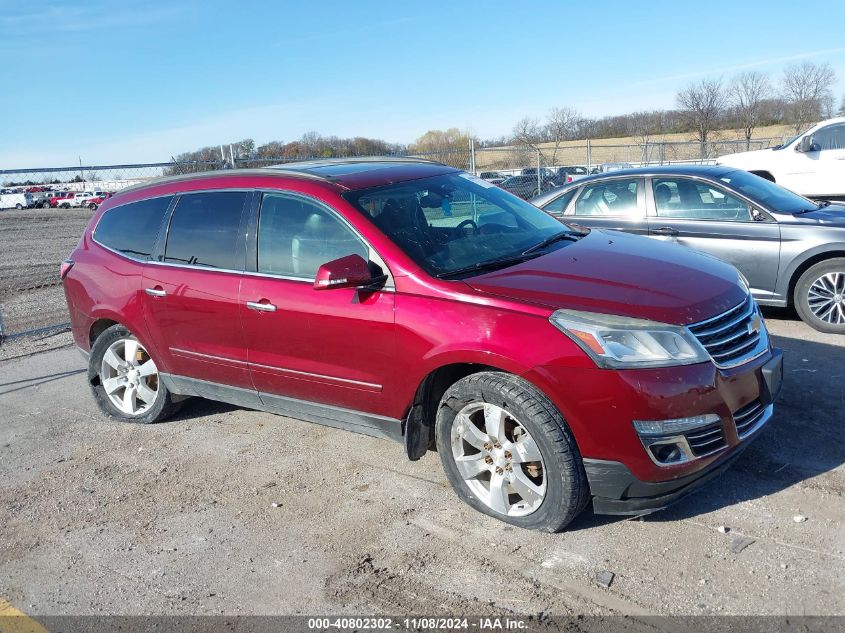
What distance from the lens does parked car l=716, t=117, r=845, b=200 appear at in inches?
497

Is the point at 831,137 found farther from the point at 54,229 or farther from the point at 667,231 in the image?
the point at 54,229

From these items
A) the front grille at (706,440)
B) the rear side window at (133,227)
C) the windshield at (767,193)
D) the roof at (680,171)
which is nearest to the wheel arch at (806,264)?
the windshield at (767,193)

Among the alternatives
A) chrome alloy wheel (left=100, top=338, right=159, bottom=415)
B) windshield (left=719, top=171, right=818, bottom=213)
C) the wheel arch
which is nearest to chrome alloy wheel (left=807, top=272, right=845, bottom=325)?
the wheel arch

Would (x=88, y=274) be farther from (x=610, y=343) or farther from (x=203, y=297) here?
(x=610, y=343)

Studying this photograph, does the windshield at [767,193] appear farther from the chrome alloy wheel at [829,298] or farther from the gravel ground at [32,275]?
the gravel ground at [32,275]

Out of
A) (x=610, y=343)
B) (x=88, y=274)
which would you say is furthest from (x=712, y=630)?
(x=88, y=274)

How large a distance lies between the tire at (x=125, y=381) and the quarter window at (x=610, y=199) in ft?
15.9

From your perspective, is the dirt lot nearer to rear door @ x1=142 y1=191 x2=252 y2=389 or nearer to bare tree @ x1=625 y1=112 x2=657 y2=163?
rear door @ x1=142 y1=191 x2=252 y2=389

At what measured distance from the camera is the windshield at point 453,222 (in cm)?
403

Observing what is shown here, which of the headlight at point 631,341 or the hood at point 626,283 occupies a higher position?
the hood at point 626,283

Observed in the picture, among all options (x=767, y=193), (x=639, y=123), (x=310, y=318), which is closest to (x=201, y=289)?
(x=310, y=318)

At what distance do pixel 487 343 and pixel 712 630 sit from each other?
1.51m

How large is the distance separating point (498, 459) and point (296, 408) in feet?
4.79

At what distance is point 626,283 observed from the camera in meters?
3.62
